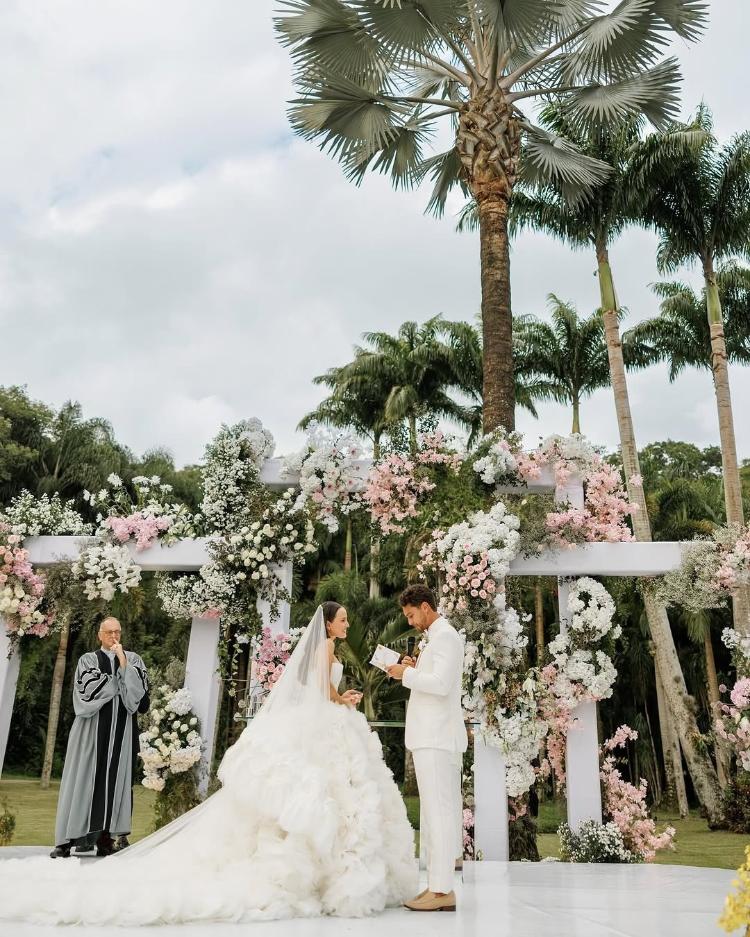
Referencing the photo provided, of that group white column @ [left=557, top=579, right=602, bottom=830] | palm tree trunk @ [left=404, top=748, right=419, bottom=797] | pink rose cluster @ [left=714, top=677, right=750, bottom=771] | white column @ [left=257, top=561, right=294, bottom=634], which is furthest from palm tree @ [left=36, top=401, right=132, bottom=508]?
pink rose cluster @ [left=714, top=677, right=750, bottom=771]

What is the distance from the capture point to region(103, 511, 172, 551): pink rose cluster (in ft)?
29.1

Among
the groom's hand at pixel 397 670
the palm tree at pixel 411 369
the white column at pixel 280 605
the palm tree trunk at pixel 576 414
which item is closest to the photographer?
the groom's hand at pixel 397 670

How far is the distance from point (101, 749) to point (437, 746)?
3919 millimetres

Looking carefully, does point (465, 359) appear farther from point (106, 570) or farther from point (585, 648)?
point (106, 570)

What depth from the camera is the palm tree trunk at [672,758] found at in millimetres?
20047

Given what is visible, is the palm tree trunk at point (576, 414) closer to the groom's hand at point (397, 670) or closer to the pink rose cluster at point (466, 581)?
the pink rose cluster at point (466, 581)

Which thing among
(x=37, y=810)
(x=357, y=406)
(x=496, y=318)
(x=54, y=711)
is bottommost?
(x=37, y=810)

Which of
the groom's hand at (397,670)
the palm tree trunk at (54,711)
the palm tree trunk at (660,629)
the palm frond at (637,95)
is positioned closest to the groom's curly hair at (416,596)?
the groom's hand at (397,670)

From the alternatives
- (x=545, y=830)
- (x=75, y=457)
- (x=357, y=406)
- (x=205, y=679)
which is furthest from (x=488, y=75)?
(x=75, y=457)

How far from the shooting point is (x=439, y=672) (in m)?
4.30

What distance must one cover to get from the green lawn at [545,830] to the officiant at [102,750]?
5.41ft

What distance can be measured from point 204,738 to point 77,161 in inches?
488

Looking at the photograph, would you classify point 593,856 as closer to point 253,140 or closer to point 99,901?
point 99,901

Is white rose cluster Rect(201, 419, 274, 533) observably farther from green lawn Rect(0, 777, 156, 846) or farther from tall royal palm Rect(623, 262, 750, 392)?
tall royal palm Rect(623, 262, 750, 392)
